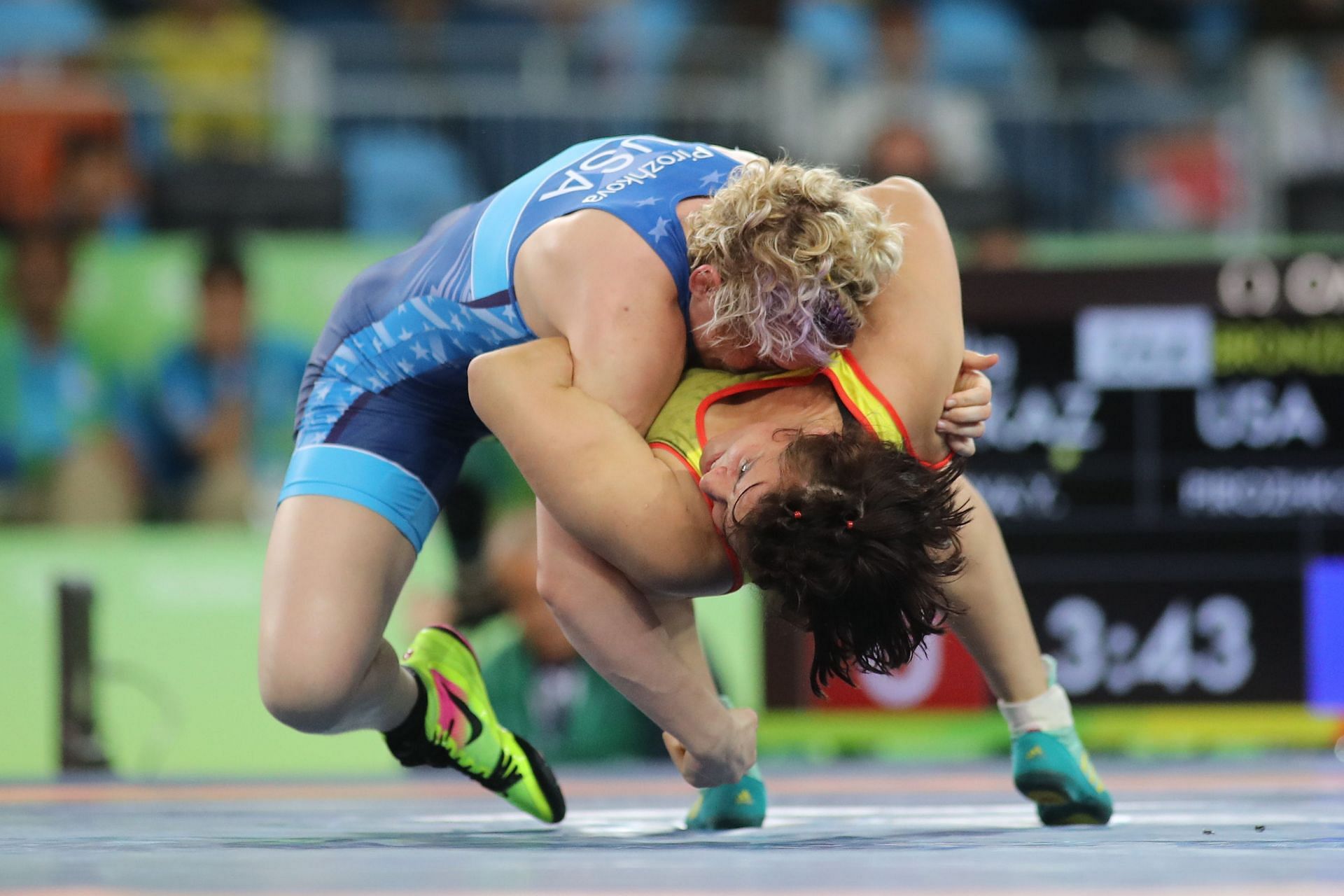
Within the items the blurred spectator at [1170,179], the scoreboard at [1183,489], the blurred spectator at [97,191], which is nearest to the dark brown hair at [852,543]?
the scoreboard at [1183,489]

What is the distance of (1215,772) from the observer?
12.2 feet

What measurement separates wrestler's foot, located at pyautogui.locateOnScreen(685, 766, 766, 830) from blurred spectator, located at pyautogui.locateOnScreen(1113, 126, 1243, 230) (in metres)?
3.93

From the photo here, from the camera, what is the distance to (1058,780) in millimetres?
2512

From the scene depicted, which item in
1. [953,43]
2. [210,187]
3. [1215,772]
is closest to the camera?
[1215,772]

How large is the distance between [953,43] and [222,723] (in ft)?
14.5

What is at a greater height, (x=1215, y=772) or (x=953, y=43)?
(x=953, y=43)

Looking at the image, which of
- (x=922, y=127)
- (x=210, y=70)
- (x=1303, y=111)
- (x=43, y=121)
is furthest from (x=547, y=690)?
(x=1303, y=111)

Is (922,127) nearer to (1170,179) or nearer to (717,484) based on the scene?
(1170,179)

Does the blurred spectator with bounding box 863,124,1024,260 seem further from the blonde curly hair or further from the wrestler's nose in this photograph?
the wrestler's nose

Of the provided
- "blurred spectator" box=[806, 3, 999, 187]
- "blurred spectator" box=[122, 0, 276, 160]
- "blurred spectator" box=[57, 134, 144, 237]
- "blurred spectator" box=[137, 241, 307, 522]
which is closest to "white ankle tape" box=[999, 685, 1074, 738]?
"blurred spectator" box=[137, 241, 307, 522]

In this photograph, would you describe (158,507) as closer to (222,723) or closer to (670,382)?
(222,723)

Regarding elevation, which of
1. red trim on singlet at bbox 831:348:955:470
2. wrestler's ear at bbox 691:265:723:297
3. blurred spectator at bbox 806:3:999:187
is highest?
blurred spectator at bbox 806:3:999:187

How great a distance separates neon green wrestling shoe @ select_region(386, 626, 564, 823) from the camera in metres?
2.68

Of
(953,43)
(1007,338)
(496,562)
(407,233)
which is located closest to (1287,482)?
(1007,338)
